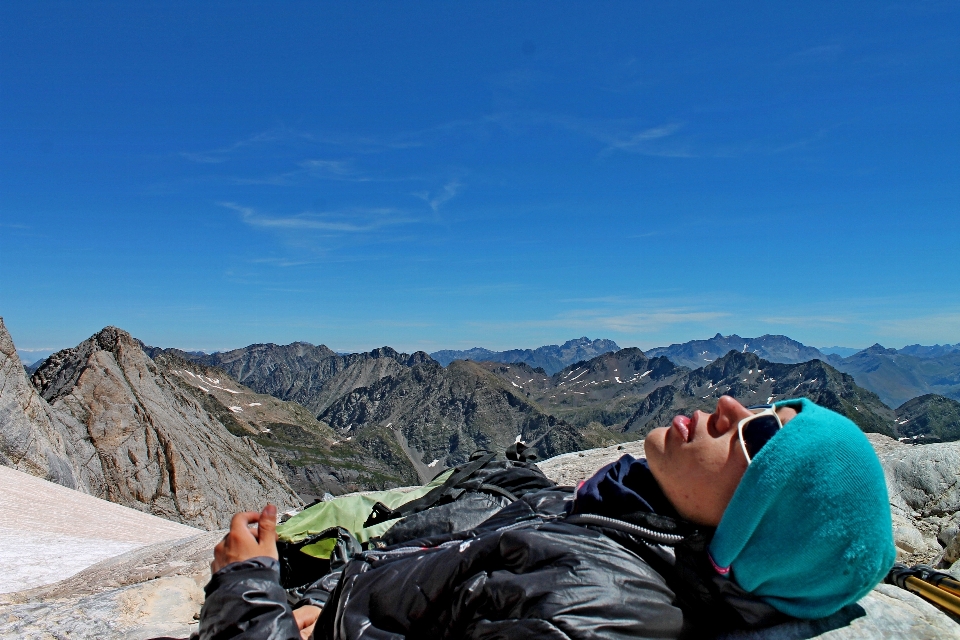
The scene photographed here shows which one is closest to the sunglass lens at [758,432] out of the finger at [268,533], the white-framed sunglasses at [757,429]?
the white-framed sunglasses at [757,429]

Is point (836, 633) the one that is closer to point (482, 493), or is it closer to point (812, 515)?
point (812, 515)

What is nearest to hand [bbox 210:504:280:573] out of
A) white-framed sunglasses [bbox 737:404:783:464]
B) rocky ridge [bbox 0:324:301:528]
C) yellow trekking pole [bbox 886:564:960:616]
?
white-framed sunglasses [bbox 737:404:783:464]

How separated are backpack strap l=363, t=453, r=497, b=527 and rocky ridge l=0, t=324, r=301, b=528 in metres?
36.1

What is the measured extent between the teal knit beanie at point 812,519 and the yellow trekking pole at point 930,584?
113cm

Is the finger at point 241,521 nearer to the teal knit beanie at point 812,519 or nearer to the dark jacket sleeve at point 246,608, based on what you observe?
the dark jacket sleeve at point 246,608

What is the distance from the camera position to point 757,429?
3455mm

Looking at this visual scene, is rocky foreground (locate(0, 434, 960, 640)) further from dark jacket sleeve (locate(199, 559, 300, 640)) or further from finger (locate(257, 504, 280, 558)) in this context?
finger (locate(257, 504, 280, 558))

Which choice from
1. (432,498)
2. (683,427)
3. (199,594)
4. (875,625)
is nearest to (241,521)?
(432,498)

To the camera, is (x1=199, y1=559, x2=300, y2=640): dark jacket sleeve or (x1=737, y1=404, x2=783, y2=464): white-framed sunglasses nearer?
(x1=737, y1=404, x2=783, y2=464): white-framed sunglasses

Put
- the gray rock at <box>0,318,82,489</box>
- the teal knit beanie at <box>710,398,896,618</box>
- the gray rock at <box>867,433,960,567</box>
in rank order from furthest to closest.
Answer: the gray rock at <box>0,318,82,489</box>
the gray rock at <box>867,433,960,567</box>
the teal knit beanie at <box>710,398,896,618</box>

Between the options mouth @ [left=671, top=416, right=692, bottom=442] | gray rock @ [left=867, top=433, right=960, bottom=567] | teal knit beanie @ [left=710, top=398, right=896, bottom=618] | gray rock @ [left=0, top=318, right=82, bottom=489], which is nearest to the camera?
teal knit beanie @ [left=710, top=398, right=896, bottom=618]

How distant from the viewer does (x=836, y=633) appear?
3445mm

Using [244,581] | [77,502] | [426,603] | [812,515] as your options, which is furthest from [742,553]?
[77,502]

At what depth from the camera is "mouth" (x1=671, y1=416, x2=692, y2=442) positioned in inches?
147
